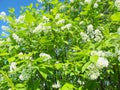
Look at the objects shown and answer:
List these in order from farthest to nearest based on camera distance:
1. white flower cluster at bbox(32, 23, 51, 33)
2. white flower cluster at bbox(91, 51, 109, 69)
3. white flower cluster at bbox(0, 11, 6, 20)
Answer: white flower cluster at bbox(0, 11, 6, 20)
white flower cluster at bbox(32, 23, 51, 33)
white flower cluster at bbox(91, 51, 109, 69)

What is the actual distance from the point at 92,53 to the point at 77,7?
495cm

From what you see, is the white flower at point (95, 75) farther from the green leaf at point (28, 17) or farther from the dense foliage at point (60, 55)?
the green leaf at point (28, 17)

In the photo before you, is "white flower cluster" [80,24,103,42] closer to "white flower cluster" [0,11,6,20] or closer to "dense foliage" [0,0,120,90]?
"dense foliage" [0,0,120,90]

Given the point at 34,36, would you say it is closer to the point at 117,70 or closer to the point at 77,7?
the point at 117,70

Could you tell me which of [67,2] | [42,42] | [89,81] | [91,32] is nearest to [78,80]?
[89,81]

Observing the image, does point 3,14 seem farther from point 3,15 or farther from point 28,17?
point 28,17

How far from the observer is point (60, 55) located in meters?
6.46

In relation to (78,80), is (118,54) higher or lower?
higher

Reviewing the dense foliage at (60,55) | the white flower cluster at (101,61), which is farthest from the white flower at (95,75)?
the white flower cluster at (101,61)

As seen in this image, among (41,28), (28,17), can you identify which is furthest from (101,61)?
(41,28)

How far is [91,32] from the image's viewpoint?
6863 mm

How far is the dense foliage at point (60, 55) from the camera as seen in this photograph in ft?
15.6

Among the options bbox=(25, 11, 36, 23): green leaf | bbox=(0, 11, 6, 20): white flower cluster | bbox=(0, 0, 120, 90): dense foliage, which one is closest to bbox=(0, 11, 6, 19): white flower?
bbox=(0, 11, 6, 20): white flower cluster

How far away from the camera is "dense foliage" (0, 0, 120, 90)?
15.6 ft
